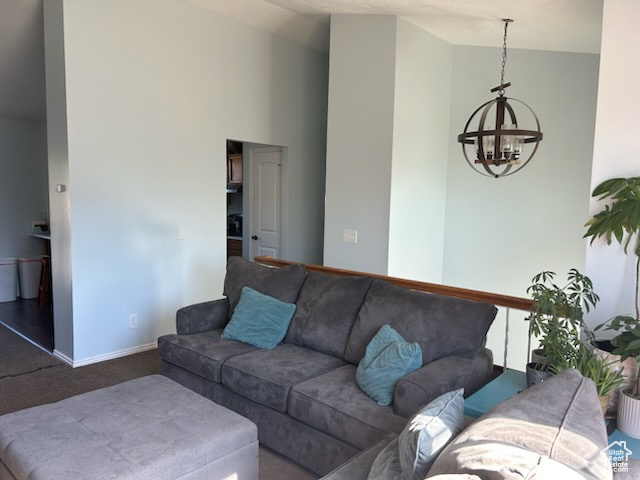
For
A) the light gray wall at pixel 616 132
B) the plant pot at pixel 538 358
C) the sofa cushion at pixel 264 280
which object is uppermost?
the light gray wall at pixel 616 132

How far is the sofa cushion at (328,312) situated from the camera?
2.93m

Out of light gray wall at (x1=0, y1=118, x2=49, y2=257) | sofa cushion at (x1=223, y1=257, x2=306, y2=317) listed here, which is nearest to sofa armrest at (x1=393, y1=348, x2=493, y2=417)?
sofa cushion at (x1=223, y1=257, x2=306, y2=317)

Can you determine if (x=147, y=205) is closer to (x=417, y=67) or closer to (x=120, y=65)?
(x=120, y=65)

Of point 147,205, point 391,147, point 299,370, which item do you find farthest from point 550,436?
point 147,205

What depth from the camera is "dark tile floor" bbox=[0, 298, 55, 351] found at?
15.2ft

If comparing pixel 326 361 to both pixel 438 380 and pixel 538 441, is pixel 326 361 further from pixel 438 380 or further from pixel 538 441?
pixel 538 441

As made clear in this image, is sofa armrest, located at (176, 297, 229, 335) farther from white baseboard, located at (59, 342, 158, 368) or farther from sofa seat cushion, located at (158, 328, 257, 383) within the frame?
white baseboard, located at (59, 342, 158, 368)

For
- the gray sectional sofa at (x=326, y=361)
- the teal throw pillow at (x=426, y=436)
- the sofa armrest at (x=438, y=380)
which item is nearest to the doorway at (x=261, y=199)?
the gray sectional sofa at (x=326, y=361)

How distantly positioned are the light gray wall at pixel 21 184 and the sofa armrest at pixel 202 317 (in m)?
4.93

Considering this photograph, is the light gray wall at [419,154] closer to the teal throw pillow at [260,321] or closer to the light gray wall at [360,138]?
the light gray wall at [360,138]

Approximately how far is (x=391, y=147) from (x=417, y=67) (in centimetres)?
91

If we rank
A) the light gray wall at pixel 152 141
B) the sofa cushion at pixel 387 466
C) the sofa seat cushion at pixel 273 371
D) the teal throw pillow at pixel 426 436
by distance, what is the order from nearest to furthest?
the teal throw pillow at pixel 426 436 → the sofa cushion at pixel 387 466 → the sofa seat cushion at pixel 273 371 → the light gray wall at pixel 152 141

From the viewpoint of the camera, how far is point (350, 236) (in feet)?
15.3

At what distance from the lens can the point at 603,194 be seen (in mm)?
2457
